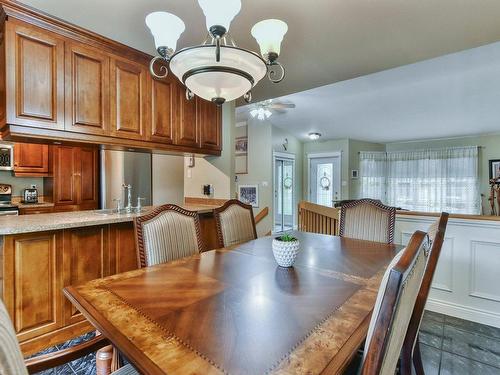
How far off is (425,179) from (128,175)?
6.91 m

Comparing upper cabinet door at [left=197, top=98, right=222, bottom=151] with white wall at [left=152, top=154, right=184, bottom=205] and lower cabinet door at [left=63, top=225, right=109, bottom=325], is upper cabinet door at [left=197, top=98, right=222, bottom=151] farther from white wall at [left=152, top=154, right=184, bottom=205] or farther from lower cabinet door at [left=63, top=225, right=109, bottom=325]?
lower cabinet door at [left=63, top=225, right=109, bottom=325]

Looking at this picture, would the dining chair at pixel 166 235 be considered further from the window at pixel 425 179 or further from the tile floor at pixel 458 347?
the window at pixel 425 179

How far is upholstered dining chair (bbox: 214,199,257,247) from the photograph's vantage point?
6.94 feet

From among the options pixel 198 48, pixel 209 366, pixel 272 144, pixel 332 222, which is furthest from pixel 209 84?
pixel 272 144

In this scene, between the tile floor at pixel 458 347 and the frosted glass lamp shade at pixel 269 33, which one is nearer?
the frosted glass lamp shade at pixel 269 33

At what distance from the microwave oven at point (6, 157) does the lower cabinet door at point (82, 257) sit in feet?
10.8

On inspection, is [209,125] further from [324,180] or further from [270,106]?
[324,180]

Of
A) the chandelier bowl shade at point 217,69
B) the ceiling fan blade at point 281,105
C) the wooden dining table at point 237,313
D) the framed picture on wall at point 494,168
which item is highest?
the ceiling fan blade at point 281,105

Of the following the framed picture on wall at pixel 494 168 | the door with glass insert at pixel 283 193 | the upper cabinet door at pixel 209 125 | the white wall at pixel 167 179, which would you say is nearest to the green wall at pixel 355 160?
the door with glass insert at pixel 283 193

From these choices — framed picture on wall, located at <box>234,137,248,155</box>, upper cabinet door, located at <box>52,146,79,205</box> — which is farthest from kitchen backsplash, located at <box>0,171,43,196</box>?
framed picture on wall, located at <box>234,137,248,155</box>

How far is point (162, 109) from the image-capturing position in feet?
8.80

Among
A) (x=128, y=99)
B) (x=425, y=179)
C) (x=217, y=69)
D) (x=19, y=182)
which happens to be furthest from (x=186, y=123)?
(x=425, y=179)

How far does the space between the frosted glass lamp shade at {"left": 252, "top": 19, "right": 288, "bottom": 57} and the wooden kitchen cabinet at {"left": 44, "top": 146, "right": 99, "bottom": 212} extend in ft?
13.3

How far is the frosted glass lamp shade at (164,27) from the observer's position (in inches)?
52.7
